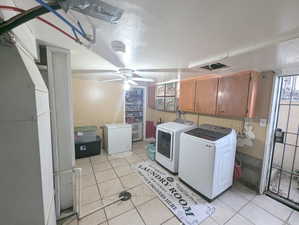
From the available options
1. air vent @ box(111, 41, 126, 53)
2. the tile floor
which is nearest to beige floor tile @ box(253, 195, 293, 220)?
the tile floor

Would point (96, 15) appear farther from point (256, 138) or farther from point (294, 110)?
point (294, 110)

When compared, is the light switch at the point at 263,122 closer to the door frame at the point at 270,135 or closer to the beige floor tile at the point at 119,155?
the door frame at the point at 270,135

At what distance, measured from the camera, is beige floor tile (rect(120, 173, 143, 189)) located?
235 centimetres

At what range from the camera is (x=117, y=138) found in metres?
3.57

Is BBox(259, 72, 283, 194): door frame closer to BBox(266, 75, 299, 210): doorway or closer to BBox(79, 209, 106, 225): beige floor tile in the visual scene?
BBox(266, 75, 299, 210): doorway

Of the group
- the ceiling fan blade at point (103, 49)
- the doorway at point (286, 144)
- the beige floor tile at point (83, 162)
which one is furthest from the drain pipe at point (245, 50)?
the beige floor tile at point (83, 162)

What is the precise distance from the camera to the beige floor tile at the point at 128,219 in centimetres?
Answer: 163

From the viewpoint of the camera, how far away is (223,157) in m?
1.99

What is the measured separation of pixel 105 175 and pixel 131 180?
0.55 metres

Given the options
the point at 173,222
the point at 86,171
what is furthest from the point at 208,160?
the point at 86,171

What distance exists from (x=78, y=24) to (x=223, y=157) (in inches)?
91.5

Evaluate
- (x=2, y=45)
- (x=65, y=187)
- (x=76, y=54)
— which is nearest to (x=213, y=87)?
(x=76, y=54)

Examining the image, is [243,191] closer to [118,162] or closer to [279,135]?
[279,135]

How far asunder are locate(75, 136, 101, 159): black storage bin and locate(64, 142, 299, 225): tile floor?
2.60ft
